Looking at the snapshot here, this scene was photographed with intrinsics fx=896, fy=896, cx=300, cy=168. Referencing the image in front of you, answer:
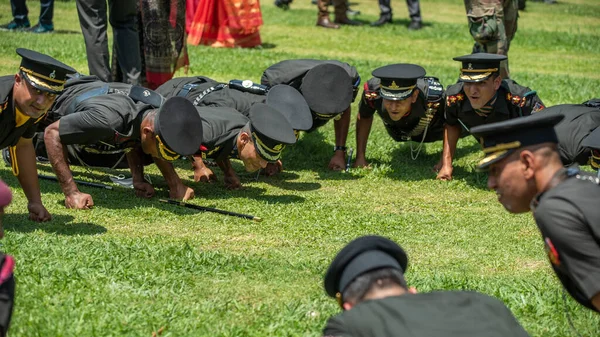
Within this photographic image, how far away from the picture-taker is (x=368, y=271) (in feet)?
10.3

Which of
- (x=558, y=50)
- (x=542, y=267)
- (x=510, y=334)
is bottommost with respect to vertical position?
(x=558, y=50)

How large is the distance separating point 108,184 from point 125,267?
2565 millimetres

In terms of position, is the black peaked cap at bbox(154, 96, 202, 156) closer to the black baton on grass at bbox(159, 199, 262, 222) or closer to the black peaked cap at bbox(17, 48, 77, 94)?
the black baton on grass at bbox(159, 199, 262, 222)

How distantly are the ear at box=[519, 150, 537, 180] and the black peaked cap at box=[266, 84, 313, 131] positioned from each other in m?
4.22

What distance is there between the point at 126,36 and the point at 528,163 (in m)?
6.21

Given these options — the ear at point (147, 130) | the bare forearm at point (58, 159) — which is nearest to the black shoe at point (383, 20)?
the ear at point (147, 130)

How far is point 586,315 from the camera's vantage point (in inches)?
194

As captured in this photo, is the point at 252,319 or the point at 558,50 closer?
the point at 252,319

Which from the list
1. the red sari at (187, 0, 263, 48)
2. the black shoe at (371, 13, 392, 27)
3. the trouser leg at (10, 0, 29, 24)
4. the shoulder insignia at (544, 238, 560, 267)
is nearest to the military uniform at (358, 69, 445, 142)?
the shoulder insignia at (544, 238, 560, 267)

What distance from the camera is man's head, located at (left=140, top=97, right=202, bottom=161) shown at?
6.68 metres

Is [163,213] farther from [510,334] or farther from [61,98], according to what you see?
[510,334]

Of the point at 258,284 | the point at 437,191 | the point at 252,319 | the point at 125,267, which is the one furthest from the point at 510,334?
the point at 437,191


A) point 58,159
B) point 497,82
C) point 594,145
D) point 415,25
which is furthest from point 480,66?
point 415,25

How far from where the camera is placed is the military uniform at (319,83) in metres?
8.24
